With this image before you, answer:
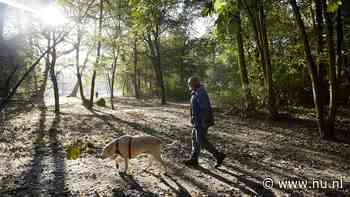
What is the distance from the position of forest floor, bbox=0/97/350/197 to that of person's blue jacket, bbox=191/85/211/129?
1133 millimetres

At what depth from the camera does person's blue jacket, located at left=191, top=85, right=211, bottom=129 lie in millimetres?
7387

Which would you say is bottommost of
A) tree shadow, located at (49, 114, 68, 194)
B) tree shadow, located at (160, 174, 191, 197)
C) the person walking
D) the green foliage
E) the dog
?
tree shadow, located at (160, 174, 191, 197)

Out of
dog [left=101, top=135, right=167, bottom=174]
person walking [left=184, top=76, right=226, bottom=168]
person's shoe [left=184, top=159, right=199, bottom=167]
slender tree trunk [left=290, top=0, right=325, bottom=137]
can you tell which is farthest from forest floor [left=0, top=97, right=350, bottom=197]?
slender tree trunk [left=290, top=0, right=325, bottom=137]

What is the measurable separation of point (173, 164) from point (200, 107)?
5.93ft

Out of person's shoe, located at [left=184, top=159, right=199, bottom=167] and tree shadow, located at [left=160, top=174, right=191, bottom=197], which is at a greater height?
person's shoe, located at [left=184, top=159, right=199, bottom=167]

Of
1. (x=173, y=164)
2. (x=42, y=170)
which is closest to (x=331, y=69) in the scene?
(x=173, y=164)

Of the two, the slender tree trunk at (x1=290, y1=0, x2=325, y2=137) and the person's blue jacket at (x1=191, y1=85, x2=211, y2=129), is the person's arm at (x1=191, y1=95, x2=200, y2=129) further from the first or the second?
the slender tree trunk at (x1=290, y1=0, x2=325, y2=137)

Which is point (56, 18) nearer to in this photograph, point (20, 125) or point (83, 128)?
point (83, 128)

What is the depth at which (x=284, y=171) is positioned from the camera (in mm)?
7680

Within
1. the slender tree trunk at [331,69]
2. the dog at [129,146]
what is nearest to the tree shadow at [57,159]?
the dog at [129,146]

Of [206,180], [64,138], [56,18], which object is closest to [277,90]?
[64,138]

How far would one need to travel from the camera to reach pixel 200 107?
739cm

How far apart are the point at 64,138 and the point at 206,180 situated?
6.96 m

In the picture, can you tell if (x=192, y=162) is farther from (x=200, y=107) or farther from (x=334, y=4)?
(x=334, y=4)
